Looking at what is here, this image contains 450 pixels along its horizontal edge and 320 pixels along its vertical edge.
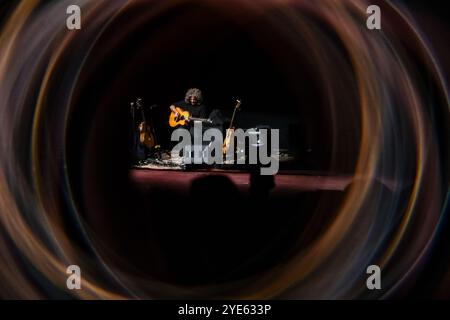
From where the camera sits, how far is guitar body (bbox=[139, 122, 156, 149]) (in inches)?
108

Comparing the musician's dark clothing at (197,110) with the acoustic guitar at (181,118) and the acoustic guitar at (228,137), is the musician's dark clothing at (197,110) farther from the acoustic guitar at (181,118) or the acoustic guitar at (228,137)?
the acoustic guitar at (228,137)

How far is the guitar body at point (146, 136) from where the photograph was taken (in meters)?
2.74

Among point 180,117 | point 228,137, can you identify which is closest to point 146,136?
point 180,117

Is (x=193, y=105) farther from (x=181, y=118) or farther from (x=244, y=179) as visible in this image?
(x=244, y=179)

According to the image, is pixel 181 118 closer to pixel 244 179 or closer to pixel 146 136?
pixel 146 136

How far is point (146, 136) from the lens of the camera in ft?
9.00

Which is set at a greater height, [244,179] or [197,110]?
[197,110]

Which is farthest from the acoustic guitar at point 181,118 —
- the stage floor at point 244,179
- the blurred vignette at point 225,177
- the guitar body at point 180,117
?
the stage floor at point 244,179

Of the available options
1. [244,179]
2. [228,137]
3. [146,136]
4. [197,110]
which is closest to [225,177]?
[244,179]

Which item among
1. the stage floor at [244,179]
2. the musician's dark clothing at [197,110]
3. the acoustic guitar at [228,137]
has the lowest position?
the stage floor at [244,179]

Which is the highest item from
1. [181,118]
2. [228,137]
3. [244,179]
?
[181,118]

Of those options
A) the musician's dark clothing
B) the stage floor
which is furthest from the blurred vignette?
the musician's dark clothing

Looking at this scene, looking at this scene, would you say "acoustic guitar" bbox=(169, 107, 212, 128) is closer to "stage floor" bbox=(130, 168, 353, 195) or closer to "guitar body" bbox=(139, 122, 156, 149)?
"guitar body" bbox=(139, 122, 156, 149)
